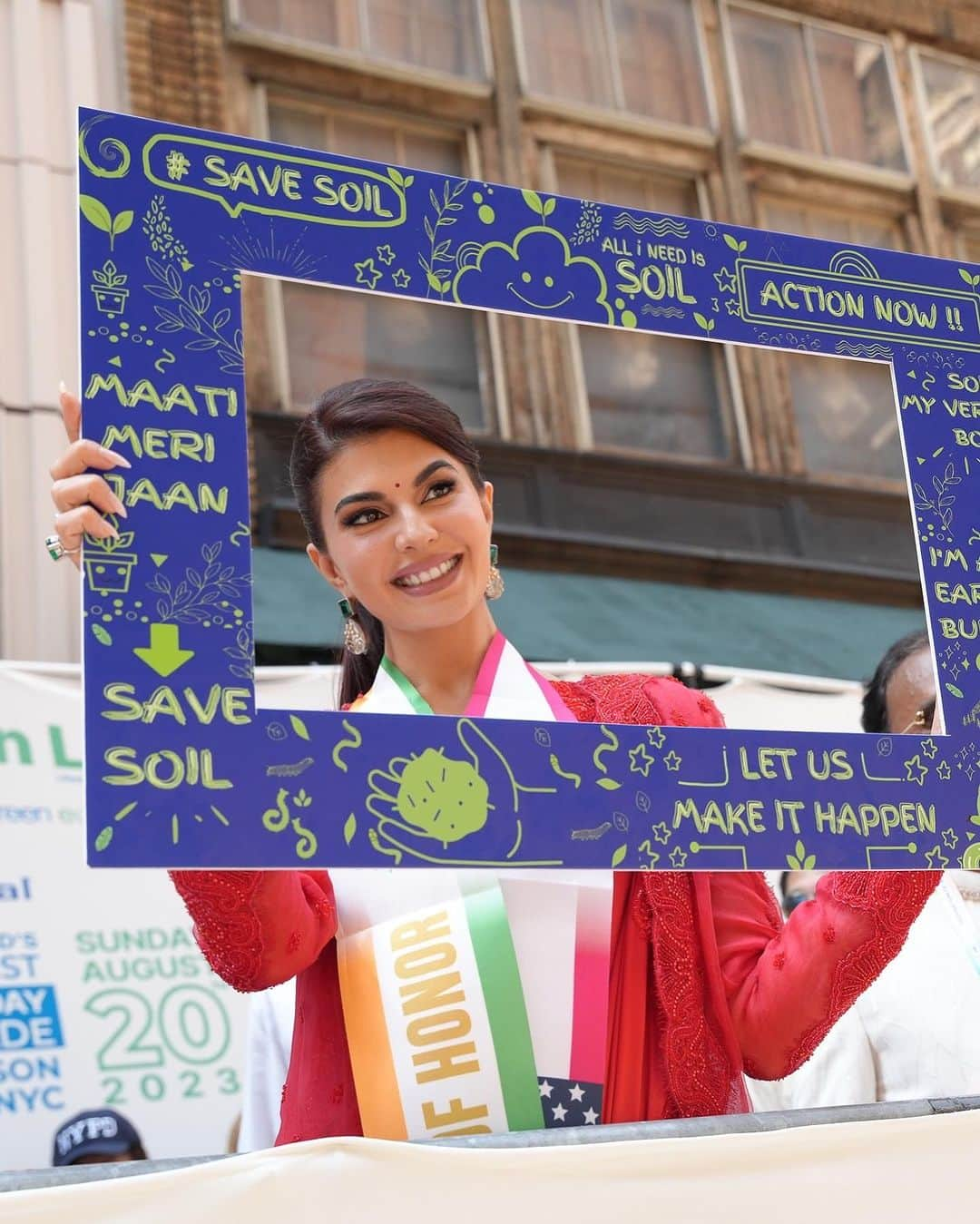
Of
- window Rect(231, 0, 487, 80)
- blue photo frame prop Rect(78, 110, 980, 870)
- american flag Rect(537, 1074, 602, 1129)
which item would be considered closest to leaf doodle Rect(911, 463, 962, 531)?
blue photo frame prop Rect(78, 110, 980, 870)

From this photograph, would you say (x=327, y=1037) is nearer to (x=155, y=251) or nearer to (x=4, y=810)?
(x=155, y=251)

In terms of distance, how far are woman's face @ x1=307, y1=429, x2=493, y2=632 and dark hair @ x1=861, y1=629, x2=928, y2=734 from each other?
2.93ft

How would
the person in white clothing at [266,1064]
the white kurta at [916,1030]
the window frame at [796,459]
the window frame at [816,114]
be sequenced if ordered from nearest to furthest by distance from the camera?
the person in white clothing at [266,1064] → the white kurta at [916,1030] → the window frame at [796,459] → the window frame at [816,114]

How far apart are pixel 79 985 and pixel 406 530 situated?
8.52 ft

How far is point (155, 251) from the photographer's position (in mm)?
1428

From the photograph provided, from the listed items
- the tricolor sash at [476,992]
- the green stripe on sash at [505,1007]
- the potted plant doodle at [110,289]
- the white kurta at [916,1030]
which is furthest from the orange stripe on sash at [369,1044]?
the white kurta at [916,1030]

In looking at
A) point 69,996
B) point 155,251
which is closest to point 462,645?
point 155,251

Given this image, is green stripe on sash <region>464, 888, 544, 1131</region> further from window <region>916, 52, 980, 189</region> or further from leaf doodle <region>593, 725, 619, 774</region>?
window <region>916, 52, 980, 189</region>

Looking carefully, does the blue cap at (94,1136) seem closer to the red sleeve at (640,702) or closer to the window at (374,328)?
the red sleeve at (640,702)

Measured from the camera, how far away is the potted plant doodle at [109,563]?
4.28ft

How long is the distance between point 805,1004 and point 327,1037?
0.48m

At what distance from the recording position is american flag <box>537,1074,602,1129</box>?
1514 mm

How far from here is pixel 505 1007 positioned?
5.10ft

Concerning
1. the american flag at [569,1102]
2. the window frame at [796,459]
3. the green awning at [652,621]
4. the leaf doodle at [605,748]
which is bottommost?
the american flag at [569,1102]
